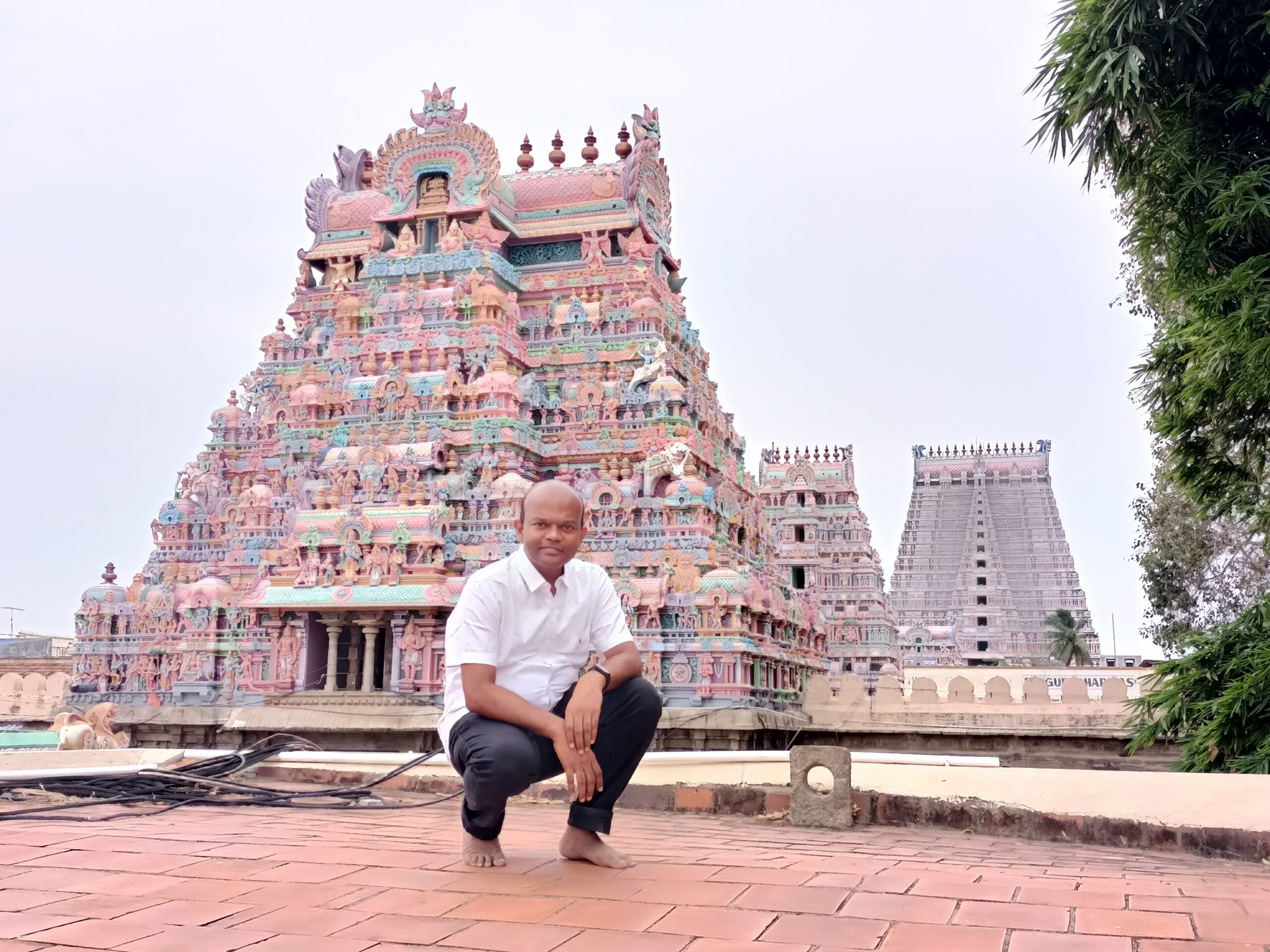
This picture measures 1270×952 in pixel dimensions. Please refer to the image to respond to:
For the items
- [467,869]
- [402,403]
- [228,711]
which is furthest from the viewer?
[402,403]

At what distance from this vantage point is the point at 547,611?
4.62 m

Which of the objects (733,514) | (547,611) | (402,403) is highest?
(402,403)

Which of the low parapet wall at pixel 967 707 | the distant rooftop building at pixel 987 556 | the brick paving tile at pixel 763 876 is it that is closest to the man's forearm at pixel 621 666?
the brick paving tile at pixel 763 876

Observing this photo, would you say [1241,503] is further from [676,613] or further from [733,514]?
[733,514]

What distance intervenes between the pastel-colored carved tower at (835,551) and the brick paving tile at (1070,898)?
35936 mm

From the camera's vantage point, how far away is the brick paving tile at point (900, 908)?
3.47 m

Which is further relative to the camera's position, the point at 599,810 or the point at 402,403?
the point at 402,403

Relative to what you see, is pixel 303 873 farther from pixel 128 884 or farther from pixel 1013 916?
pixel 1013 916

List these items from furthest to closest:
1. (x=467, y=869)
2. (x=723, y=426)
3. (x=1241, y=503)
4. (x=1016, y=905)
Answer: (x=723, y=426) < (x=1241, y=503) < (x=467, y=869) < (x=1016, y=905)

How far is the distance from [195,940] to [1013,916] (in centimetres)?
242

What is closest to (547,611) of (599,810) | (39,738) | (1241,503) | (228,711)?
(599,810)

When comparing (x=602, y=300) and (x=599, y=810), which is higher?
(x=602, y=300)

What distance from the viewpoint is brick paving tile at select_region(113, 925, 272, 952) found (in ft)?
10.0

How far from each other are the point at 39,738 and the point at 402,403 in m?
10.8
